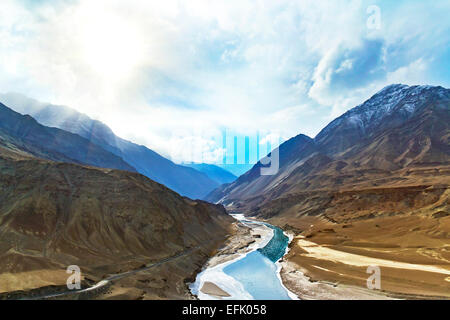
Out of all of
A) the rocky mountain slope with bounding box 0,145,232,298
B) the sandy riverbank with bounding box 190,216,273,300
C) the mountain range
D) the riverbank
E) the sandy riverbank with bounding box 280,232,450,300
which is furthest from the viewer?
the sandy riverbank with bounding box 190,216,273,300

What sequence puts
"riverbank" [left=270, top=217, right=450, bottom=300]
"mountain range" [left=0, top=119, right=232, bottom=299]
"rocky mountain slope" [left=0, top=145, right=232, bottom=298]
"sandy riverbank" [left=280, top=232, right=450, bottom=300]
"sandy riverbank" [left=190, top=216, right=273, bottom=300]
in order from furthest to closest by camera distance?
"sandy riverbank" [left=190, top=216, right=273, bottom=300]
"rocky mountain slope" [left=0, top=145, right=232, bottom=298]
"riverbank" [left=270, top=217, right=450, bottom=300]
"sandy riverbank" [left=280, top=232, right=450, bottom=300]
"mountain range" [left=0, top=119, right=232, bottom=299]

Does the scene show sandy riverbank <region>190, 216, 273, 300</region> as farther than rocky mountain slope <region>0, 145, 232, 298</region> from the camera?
Yes

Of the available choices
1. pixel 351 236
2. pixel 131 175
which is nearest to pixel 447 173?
pixel 351 236

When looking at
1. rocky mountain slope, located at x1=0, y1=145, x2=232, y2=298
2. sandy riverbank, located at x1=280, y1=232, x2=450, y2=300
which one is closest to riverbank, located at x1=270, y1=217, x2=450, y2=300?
sandy riverbank, located at x1=280, y1=232, x2=450, y2=300

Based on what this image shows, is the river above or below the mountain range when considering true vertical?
below

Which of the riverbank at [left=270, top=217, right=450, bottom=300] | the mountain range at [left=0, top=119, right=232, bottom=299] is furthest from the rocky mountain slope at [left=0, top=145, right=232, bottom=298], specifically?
the riverbank at [left=270, top=217, right=450, bottom=300]

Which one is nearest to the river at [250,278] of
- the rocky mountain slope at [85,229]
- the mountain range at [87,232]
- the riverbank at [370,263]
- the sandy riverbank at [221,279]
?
the sandy riverbank at [221,279]

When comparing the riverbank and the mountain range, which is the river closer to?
the riverbank
